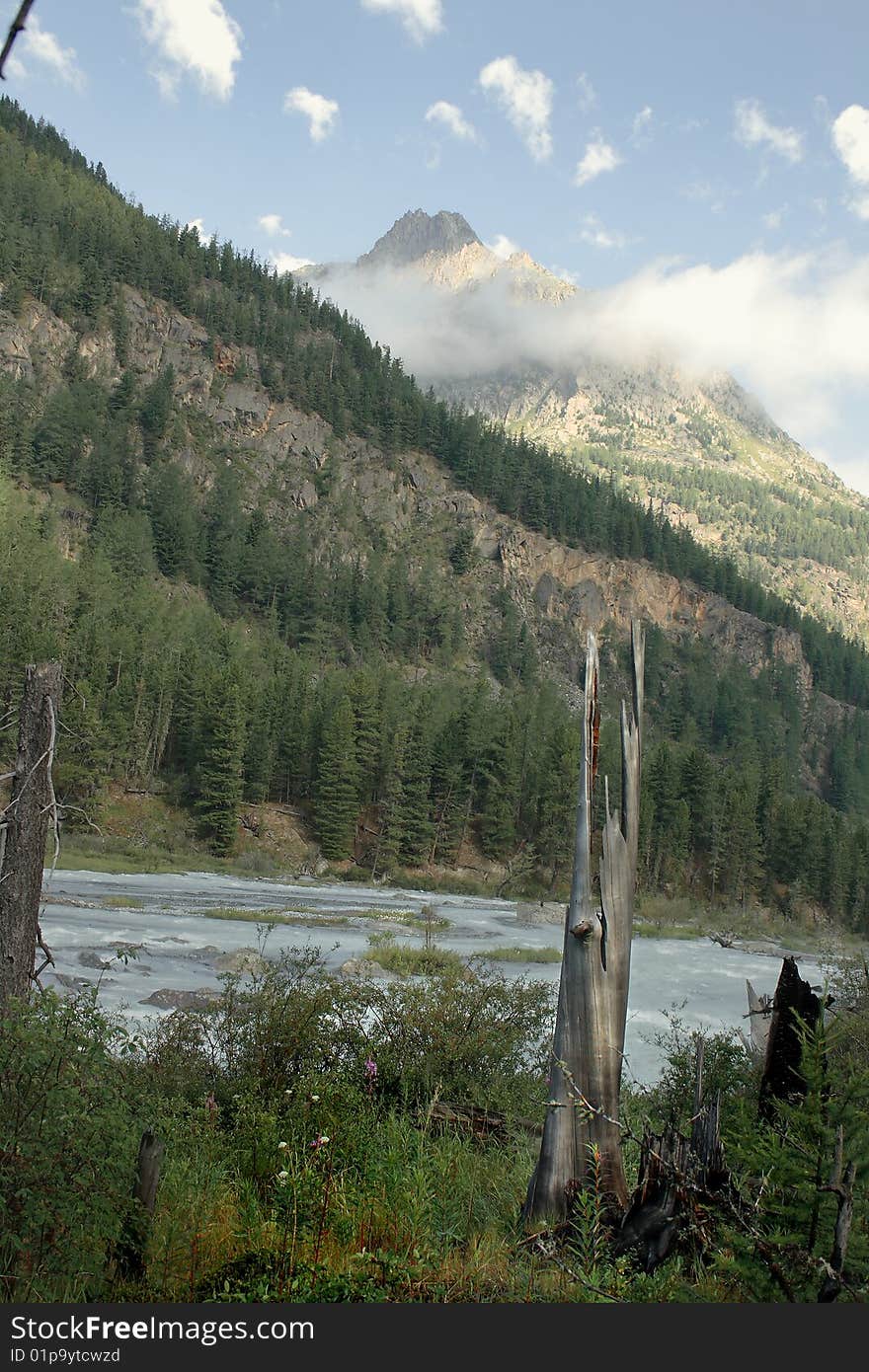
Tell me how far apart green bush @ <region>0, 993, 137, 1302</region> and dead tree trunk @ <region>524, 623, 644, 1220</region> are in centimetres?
281

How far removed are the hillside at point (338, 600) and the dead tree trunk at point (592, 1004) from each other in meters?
47.6

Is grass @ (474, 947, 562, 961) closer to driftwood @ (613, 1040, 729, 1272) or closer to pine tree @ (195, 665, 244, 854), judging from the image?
driftwood @ (613, 1040, 729, 1272)

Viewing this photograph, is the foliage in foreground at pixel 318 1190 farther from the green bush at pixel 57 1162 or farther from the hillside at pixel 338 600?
the hillside at pixel 338 600

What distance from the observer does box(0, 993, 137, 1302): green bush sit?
4.79 m

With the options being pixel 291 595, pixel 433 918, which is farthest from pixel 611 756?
pixel 291 595

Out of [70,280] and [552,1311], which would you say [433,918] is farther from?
[70,280]

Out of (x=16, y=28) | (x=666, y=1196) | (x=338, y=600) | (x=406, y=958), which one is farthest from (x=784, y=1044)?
(x=338, y=600)

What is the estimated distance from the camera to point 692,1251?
5.80m

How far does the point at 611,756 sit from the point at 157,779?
34865mm

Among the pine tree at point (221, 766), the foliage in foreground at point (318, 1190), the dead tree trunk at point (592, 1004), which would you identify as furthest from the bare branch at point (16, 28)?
the pine tree at point (221, 766)

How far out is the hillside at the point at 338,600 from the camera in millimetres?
67375

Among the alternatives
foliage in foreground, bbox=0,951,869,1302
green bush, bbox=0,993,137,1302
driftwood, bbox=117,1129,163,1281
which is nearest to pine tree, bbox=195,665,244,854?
foliage in foreground, bbox=0,951,869,1302

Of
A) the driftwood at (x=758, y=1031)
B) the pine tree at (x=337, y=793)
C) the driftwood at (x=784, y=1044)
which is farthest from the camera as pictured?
the pine tree at (x=337, y=793)

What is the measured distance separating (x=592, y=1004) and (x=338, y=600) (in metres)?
113
